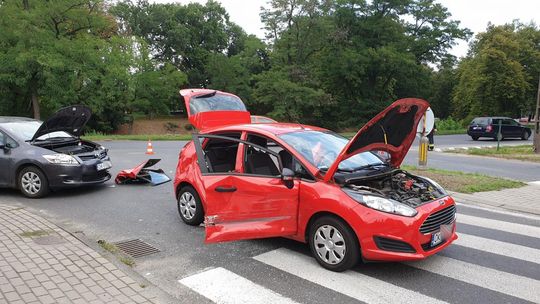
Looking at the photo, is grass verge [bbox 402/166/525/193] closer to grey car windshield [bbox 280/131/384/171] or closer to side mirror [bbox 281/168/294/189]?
grey car windshield [bbox 280/131/384/171]

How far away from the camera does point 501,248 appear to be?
567 cm

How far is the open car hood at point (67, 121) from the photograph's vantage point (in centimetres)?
890

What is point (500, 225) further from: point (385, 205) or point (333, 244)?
point (333, 244)

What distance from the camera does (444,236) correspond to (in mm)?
4941

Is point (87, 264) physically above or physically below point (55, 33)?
below

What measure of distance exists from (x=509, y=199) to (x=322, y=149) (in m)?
5.33

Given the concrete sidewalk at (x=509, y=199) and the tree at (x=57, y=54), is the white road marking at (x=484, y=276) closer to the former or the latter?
the concrete sidewalk at (x=509, y=199)

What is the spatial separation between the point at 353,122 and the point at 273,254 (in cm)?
4032

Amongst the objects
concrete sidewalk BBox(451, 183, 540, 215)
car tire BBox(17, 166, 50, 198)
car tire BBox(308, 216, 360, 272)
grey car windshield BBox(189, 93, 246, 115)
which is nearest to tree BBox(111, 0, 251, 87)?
grey car windshield BBox(189, 93, 246, 115)

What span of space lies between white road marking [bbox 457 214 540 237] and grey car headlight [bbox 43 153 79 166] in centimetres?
719

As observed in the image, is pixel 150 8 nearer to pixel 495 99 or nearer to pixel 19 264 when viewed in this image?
pixel 495 99

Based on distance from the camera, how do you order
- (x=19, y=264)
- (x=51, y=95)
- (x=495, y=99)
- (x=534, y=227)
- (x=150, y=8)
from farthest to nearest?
(x=150, y=8) < (x=495, y=99) < (x=51, y=95) < (x=534, y=227) < (x=19, y=264)

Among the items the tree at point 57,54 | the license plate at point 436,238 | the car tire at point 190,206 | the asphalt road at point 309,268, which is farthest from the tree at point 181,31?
the license plate at point 436,238

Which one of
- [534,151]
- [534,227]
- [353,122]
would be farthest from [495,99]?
[534,227]
